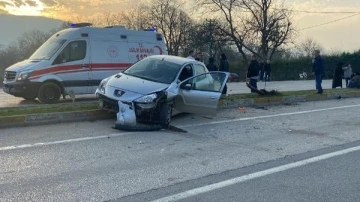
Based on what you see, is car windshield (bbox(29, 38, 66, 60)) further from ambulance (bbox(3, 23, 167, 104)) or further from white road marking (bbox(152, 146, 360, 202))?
white road marking (bbox(152, 146, 360, 202))

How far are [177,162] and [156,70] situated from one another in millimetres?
4162

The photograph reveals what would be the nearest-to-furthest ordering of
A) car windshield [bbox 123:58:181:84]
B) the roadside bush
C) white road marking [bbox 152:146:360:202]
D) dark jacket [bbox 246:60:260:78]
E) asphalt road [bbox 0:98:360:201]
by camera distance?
1. white road marking [bbox 152:146:360:202]
2. asphalt road [bbox 0:98:360:201]
3. car windshield [bbox 123:58:181:84]
4. dark jacket [bbox 246:60:260:78]
5. the roadside bush

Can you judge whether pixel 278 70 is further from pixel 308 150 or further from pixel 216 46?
pixel 308 150

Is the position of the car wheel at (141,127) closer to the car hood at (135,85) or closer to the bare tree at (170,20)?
the car hood at (135,85)

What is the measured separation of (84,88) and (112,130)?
4.86 m

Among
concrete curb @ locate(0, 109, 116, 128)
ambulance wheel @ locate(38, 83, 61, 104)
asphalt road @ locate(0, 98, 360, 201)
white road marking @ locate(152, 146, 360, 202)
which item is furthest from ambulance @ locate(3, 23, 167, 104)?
white road marking @ locate(152, 146, 360, 202)

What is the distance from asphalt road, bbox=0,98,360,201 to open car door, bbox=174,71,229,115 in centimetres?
39

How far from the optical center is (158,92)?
28.8ft

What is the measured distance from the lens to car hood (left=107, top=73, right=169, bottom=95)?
28.8 ft

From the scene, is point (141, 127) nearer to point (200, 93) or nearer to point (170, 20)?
point (200, 93)

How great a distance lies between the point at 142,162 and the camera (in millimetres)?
6141

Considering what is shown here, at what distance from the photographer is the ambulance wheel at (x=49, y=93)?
12125 mm

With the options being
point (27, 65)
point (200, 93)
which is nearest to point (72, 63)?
point (27, 65)

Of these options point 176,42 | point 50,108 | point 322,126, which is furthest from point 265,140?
point 176,42
